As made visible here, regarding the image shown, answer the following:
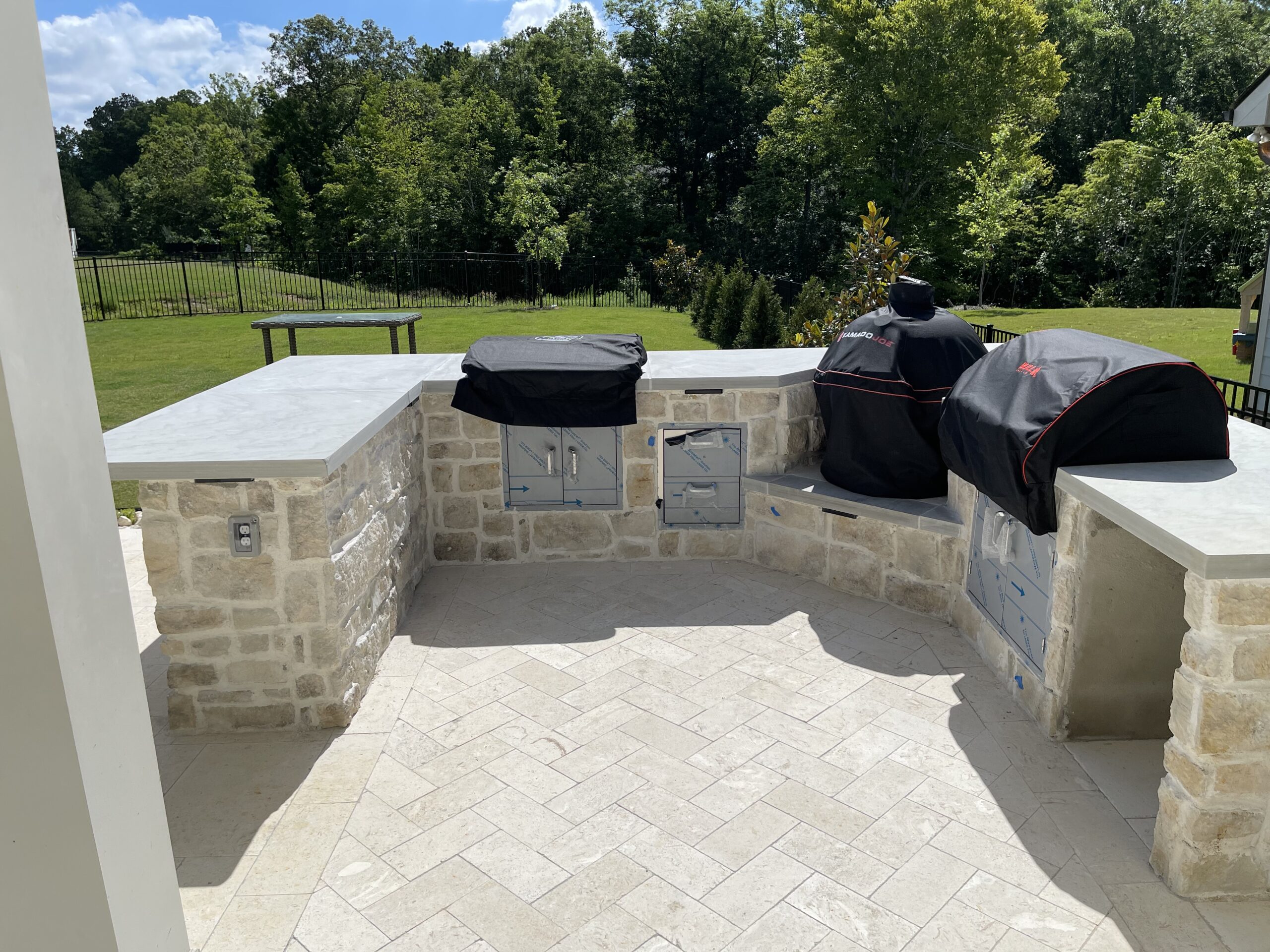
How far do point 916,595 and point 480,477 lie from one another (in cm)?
319

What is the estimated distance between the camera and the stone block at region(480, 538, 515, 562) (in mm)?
7008

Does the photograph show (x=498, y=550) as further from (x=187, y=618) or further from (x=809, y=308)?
(x=809, y=308)

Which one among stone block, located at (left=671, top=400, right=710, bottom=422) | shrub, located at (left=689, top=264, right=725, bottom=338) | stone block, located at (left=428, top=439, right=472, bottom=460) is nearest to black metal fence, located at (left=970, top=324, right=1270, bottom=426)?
stone block, located at (left=671, top=400, right=710, bottom=422)

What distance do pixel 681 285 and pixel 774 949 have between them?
74.2 ft

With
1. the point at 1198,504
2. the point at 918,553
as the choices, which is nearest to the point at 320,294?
the point at 918,553

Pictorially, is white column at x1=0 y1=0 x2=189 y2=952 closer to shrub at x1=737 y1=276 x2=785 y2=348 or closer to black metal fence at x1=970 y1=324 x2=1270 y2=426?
black metal fence at x1=970 y1=324 x2=1270 y2=426

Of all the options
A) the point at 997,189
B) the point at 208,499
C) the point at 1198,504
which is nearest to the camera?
the point at 1198,504

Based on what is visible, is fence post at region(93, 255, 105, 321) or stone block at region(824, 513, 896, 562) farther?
fence post at region(93, 255, 105, 321)

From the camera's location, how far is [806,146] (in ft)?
105

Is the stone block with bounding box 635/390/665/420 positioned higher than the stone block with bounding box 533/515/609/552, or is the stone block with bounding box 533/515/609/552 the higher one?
the stone block with bounding box 635/390/665/420

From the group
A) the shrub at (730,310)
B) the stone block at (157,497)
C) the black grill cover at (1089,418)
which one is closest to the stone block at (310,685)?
the stone block at (157,497)

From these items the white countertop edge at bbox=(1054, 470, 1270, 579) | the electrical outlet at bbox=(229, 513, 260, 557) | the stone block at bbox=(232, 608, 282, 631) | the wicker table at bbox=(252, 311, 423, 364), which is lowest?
the stone block at bbox=(232, 608, 282, 631)

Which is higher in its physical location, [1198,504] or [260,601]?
[1198,504]

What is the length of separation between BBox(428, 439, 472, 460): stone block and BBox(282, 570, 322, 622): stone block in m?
2.33
